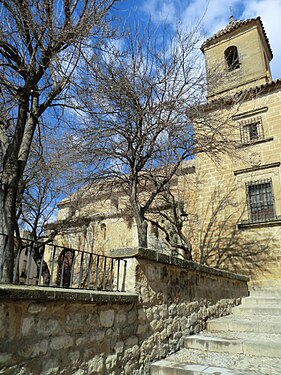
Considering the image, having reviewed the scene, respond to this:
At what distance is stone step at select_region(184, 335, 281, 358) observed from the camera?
412 centimetres

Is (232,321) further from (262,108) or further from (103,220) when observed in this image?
(103,220)

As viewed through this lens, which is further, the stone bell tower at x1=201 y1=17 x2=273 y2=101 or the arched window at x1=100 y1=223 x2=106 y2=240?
the arched window at x1=100 y1=223 x2=106 y2=240

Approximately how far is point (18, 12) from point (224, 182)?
9.30 metres

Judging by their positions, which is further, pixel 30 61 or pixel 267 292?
pixel 267 292

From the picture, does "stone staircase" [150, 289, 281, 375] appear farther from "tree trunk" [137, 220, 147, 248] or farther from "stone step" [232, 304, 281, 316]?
"tree trunk" [137, 220, 147, 248]

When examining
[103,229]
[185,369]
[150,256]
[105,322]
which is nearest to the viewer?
[105,322]

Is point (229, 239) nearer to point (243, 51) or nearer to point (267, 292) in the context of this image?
point (267, 292)

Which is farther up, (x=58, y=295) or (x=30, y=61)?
(x=30, y=61)

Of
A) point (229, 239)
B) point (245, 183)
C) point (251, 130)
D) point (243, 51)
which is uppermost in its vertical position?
point (243, 51)

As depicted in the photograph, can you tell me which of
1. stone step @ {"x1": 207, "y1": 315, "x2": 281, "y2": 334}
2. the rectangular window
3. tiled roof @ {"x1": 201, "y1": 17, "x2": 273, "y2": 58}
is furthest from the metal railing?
tiled roof @ {"x1": 201, "y1": 17, "x2": 273, "y2": 58}

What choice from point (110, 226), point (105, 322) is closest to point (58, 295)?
point (105, 322)

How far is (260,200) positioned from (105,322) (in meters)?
9.14

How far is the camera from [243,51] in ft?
44.0

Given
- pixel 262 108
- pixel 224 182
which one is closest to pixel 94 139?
pixel 224 182
